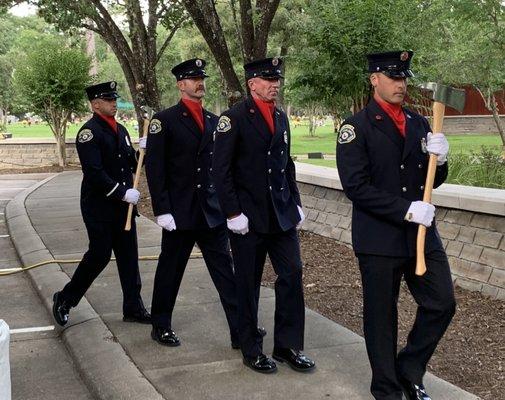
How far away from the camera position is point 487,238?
5719mm

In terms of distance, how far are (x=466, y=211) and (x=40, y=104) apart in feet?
55.5

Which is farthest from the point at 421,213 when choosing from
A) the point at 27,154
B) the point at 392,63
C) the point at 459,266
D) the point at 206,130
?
the point at 27,154

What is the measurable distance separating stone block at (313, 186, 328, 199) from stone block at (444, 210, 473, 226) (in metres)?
2.31

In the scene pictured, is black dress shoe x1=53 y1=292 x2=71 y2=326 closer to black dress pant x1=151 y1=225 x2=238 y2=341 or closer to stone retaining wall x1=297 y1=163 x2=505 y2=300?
black dress pant x1=151 y1=225 x2=238 y2=341

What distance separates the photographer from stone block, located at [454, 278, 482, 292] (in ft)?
19.1

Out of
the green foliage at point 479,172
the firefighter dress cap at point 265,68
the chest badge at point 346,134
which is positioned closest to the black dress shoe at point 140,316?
the firefighter dress cap at point 265,68

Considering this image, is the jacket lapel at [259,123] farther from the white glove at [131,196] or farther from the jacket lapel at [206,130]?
the white glove at [131,196]

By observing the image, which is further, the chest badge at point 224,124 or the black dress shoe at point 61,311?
the black dress shoe at point 61,311

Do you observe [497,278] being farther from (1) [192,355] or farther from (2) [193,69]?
(2) [193,69]

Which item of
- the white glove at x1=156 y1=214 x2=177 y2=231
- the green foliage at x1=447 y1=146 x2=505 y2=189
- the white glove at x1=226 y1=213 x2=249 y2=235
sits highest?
the white glove at x1=226 y1=213 x2=249 y2=235

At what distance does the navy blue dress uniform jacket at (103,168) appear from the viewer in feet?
17.0

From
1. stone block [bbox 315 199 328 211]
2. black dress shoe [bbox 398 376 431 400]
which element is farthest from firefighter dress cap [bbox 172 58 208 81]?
stone block [bbox 315 199 328 211]

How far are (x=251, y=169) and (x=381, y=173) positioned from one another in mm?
1008

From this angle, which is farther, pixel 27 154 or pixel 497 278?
pixel 27 154
